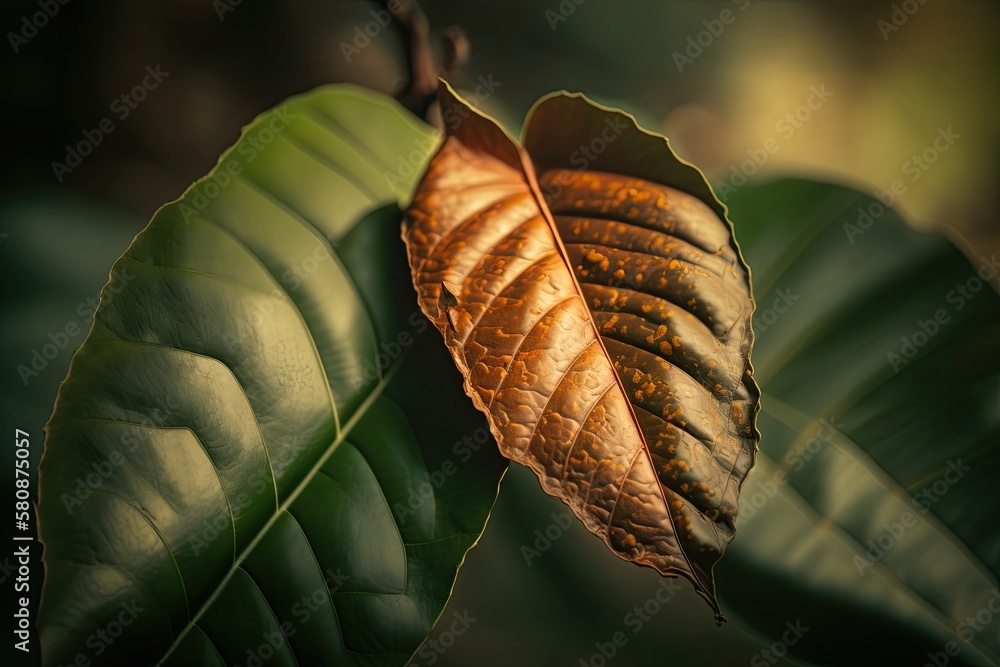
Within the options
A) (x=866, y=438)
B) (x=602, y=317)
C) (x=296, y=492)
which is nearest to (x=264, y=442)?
(x=296, y=492)

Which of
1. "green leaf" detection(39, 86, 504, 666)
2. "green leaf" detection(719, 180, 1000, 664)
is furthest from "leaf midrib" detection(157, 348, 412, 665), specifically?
"green leaf" detection(719, 180, 1000, 664)

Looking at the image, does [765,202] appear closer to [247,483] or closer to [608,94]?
[608,94]

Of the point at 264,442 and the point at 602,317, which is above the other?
the point at 602,317

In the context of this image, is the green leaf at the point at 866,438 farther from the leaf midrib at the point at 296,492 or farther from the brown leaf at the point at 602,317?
the leaf midrib at the point at 296,492

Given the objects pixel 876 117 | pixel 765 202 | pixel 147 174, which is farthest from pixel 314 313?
pixel 876 117

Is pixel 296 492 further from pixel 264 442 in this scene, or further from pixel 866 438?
pixel 866 438

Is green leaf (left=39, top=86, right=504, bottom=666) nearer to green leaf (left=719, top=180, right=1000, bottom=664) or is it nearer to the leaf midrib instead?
the leaf midrib
